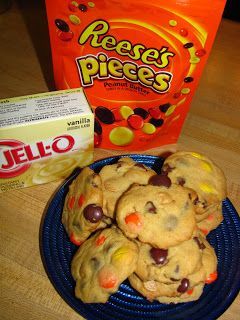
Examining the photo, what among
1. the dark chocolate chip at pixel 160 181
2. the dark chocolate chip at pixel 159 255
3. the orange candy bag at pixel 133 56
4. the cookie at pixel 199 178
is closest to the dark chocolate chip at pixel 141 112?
the orange candy bag at pixel 133 56

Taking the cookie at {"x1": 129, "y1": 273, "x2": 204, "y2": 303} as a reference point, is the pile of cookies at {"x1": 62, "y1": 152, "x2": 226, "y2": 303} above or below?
above

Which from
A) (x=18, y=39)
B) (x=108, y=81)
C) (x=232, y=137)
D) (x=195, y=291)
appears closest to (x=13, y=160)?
(x=108, y=81)

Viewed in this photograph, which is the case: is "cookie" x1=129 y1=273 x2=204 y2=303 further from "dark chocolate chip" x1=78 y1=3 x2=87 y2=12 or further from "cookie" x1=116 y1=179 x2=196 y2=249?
"dark chocolate chip" x1=78 y1=3 x2=87 y2=12

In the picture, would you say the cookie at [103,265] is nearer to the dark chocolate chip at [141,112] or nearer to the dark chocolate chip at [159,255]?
the dark chocolate chip at [159,255]

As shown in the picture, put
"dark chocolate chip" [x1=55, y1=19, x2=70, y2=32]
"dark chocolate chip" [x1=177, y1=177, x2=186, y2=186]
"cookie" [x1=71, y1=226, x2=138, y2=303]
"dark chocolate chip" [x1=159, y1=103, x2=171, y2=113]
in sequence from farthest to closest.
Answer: "dark chocolate chip" [x1=159, y1=103, x2=171, y2=113]
"dark chocolate chip" [x1=55, y1=19, x2=70, y2=32]
"dark chocolate chip" [x1=177, y1=177, x2=186, y2=186]
"cookie" [x1=71, y1=226, x2=138, y2=303]

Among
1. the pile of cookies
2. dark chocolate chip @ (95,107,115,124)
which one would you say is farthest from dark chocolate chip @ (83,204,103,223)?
dark chocolate chip @ (95,107,115,124)

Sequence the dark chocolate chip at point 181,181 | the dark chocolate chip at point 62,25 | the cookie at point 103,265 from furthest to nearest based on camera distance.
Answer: the dark chocolate chip at point 62,25 → the dark chocolate chip at point 181,181 → the cookie at point 103,265
